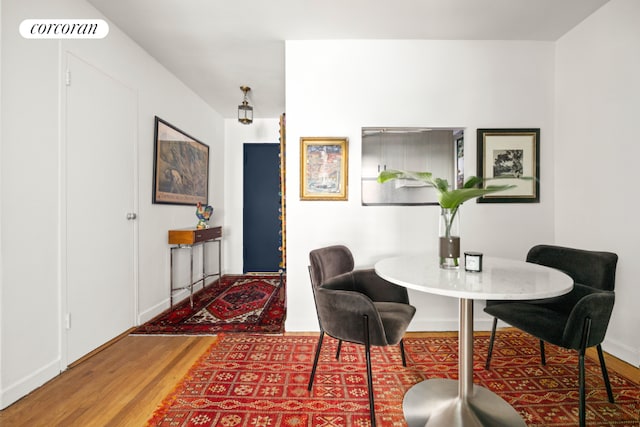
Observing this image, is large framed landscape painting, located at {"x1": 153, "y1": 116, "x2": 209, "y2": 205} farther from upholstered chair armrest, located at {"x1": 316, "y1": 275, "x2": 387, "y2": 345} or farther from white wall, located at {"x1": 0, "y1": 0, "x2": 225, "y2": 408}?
upholstered chair armrest, located at {"x1": 316, "y1": 275, "x2": 387, "y2": 345}

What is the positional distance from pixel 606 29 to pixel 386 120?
70.1 inches

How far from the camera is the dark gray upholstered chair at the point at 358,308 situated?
1419 millimetres

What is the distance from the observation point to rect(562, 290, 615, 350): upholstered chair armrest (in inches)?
53.0

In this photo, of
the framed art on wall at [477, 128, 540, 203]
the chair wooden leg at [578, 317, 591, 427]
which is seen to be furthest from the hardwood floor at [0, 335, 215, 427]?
the framed art on wall at [477, 128, 540, 203]

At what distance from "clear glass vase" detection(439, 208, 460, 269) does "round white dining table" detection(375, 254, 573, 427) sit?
67mm

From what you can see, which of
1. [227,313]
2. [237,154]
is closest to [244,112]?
[237,154]

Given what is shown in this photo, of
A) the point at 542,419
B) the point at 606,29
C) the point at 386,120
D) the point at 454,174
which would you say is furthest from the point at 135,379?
the point at 606,29

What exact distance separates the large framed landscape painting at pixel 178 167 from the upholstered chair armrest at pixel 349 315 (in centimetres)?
240

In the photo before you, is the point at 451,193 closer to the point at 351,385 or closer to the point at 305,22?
the point at 351,385

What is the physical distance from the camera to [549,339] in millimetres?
1509

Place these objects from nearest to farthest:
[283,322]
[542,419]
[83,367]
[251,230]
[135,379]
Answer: [542,419]
[135,379]
[83,367]
[283,322]
[251,230]

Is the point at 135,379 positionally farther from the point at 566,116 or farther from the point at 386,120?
the point at 566,116

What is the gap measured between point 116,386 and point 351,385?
1.52 meters

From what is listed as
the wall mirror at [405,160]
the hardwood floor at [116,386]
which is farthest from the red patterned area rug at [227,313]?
the wall mirror at [405,160]
